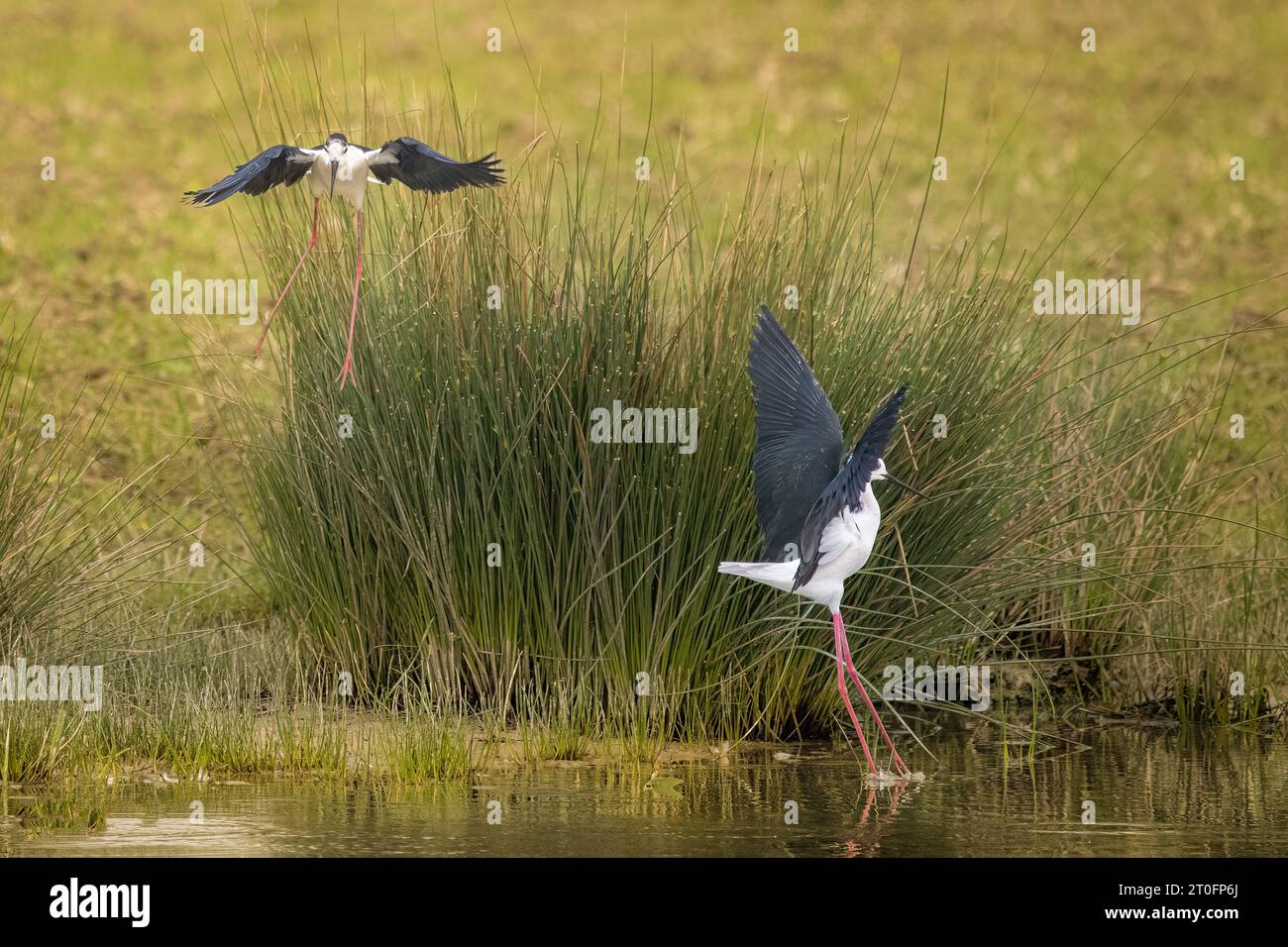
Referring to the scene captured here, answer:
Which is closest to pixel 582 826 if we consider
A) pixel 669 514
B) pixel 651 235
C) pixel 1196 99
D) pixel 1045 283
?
pixel 669 514

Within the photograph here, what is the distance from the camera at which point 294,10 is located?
2344 centimetres

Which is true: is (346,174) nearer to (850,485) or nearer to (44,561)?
(44,561)

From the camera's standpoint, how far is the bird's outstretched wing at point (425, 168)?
695cm

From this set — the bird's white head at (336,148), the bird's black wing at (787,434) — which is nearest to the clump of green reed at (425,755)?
the bird's black wing at (787,434)

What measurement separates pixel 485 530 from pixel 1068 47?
17.2 m

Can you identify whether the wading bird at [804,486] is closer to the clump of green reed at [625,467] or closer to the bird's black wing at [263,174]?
the clump of green reed at [625,467]

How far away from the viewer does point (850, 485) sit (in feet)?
20.9

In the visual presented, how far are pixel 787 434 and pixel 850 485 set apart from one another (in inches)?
19.6

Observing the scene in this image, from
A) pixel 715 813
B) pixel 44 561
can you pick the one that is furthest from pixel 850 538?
pixel 44 561

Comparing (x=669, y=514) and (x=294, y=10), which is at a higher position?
(x=294, y=10)

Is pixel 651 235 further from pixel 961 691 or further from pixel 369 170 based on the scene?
pixel 961 691

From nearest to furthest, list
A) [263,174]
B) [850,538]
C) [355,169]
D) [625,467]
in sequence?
1. [850,538]
2. [263,174]
3. [355,169]
4. [625,467]

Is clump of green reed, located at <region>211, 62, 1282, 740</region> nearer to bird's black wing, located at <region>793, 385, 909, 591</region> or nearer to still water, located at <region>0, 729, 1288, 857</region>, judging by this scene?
still water, located at <region>0, 729, 1288, 857</region>

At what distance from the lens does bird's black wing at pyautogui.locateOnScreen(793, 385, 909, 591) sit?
6086 millimetres
